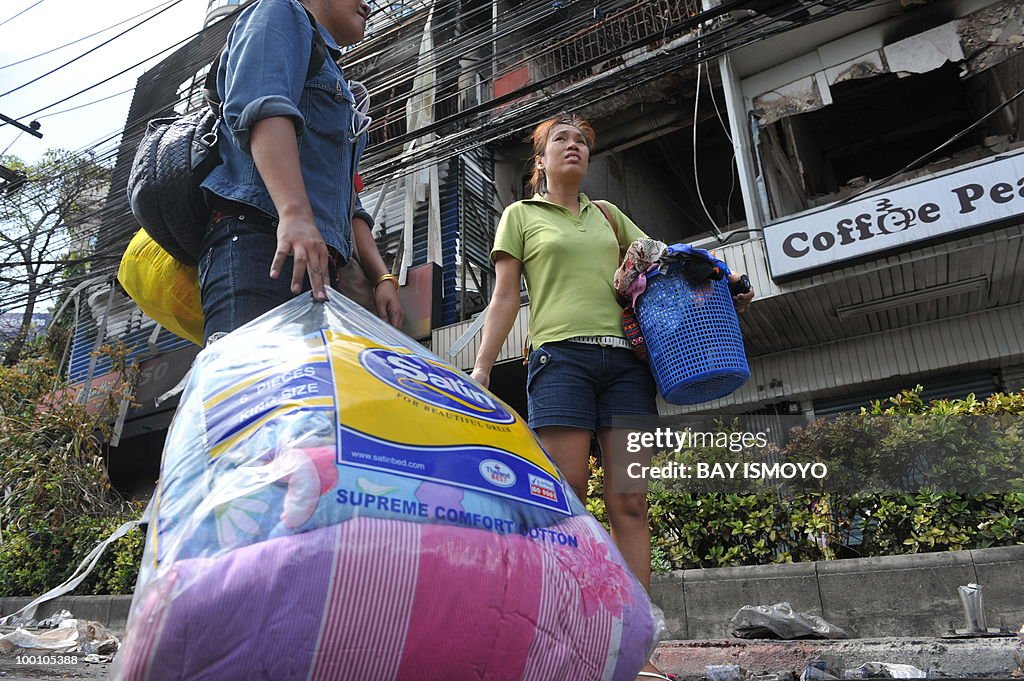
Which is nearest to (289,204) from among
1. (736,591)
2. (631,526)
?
(631,526)

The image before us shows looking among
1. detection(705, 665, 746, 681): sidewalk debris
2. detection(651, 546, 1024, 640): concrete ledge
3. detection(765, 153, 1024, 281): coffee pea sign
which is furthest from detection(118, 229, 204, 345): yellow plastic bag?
detection(765, 153, 1024, 281): coffee pea sign

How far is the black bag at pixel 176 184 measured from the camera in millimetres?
1521

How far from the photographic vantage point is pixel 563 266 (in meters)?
2.17

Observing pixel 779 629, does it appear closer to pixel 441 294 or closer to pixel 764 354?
pixel 764 354

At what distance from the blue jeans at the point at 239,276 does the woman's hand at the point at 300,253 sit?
73 millimetres

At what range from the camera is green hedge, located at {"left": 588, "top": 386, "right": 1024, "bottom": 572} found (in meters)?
3.23

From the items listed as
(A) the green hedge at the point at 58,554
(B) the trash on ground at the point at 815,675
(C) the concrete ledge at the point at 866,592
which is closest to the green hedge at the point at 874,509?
(C) the concrete ledge at the point at 866,592

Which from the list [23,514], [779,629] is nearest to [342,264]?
[779,629]

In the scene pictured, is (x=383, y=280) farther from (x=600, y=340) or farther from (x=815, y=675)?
(x=815, y=675)

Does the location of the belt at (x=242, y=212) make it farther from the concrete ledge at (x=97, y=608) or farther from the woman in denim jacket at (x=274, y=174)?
the concrete ledge at (x=97, y=608)

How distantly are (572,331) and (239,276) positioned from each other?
3.15 feet

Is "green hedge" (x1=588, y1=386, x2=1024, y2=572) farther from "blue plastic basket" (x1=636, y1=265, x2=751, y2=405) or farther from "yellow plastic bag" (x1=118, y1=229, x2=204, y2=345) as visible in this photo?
"yellow plastic bag" (x1=118, y1=229, x2=204, y2=345)

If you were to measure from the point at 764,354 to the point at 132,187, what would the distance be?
7062 millimetres

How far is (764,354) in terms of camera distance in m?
7.60
